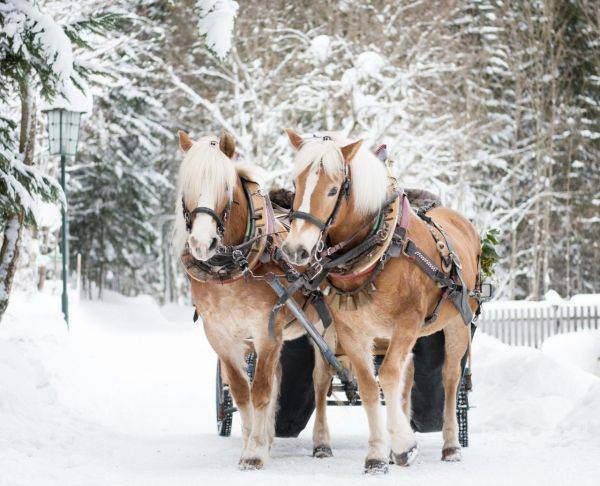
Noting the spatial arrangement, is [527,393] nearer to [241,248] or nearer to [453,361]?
[453,361]

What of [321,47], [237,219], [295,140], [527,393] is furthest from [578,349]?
[295,140]

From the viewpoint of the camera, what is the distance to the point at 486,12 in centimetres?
3102

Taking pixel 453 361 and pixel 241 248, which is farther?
pixel 453 361

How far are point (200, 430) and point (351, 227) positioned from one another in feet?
14.1

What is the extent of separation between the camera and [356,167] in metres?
6.17

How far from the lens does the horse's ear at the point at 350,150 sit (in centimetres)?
607

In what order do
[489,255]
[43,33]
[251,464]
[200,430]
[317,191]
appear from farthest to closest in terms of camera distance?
[200,430]
[489,255]
[43,33]
[251,464]
[317,191]

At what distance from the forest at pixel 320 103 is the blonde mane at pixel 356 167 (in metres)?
3.18

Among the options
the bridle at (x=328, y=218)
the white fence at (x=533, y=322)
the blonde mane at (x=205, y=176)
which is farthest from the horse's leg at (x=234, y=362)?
the white fence at (x=533, y=322)

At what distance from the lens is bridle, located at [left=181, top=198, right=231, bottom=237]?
6.27 m

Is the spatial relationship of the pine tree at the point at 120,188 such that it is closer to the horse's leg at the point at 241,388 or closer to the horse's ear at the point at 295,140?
the horse's leg at the point at 241,388

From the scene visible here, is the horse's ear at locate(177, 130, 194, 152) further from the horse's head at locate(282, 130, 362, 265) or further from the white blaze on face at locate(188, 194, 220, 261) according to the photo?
the horse's head at locate(282, 130, 362, 265)

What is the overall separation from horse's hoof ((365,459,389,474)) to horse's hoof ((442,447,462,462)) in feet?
3.73

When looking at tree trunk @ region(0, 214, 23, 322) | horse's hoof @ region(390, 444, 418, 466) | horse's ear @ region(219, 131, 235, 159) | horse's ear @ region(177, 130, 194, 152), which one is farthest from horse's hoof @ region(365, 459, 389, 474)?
tree trunk @ region(0, 214, 23, 322)
